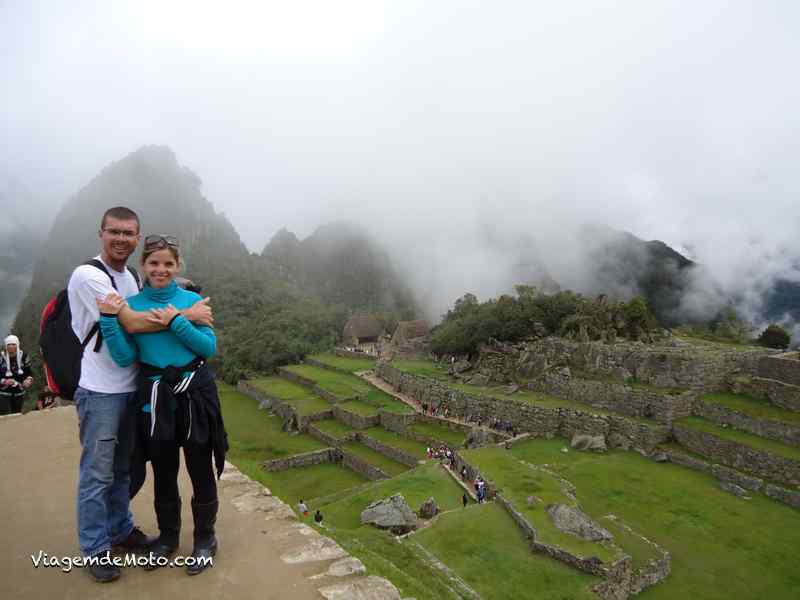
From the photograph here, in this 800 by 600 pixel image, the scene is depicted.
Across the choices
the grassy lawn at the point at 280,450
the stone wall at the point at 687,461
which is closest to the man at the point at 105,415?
the grassy lawn at the point at 280,450

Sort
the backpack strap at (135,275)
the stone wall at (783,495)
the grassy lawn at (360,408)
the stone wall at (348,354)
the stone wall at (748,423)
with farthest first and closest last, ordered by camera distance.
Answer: the stone wall at (348,354) → the grassy lawn at (360,408) → the stone wall at (748,423) → the stone wall at (783,495) → the backpack strap at (135,275)

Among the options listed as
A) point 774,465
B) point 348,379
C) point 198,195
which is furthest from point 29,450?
point 198,195

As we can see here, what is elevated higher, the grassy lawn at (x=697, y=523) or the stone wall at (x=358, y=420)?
the grassy lawn at (x=697, y=523)

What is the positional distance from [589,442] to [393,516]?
7.79 m

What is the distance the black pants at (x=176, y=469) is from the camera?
313cm

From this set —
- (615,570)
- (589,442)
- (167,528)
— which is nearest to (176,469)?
(167,528)

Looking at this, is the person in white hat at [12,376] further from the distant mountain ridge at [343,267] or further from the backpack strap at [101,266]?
the distant mountain ridge at [343,267]

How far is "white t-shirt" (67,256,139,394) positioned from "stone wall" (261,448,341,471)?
1733 cm

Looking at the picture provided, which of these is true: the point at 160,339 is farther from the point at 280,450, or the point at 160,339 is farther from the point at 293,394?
the point at 293,394

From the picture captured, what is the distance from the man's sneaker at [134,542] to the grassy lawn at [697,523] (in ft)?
28.2

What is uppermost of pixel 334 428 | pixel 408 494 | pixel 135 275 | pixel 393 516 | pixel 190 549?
pixel 135 275

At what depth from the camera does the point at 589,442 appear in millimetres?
15469

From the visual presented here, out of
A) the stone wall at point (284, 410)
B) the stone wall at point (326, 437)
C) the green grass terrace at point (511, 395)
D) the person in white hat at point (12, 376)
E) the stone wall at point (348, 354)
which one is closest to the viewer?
the person in white hat at point (12, 376)

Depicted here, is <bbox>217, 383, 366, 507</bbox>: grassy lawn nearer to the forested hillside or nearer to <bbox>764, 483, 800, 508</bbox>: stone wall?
the forested hillside
